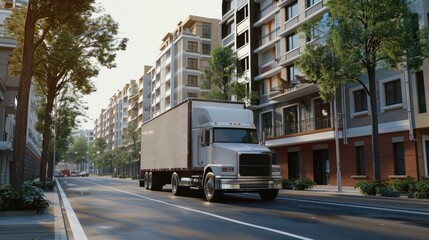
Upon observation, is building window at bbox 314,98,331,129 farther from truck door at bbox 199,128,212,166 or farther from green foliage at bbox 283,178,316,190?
truck door at bbox 199,128,212,166

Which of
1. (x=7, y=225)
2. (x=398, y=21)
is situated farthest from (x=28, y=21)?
(x=398, y=21)

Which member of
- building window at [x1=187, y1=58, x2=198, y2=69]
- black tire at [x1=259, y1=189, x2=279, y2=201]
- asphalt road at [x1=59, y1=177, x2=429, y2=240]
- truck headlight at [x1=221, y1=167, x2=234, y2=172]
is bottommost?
asphalt road at [x1=59, y1=177, x2=429, y2=240]

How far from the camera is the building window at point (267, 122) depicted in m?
38.4

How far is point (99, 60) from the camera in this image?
26.2 meters

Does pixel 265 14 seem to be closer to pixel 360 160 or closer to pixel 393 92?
pixel 393 92

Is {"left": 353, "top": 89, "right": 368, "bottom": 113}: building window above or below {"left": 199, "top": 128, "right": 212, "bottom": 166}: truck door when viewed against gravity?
above

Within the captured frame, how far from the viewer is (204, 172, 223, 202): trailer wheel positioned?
1661 cm

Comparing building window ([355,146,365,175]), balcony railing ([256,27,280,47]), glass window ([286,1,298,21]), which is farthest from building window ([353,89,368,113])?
balcony railing ([256,27,280,47])

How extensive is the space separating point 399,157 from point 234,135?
1260 cm

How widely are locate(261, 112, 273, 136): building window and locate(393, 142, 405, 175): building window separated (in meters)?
13.9

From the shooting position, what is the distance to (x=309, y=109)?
32875mm

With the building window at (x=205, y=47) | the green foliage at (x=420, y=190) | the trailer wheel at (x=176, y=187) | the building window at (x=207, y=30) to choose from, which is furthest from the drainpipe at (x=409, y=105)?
the building window at (x=207, y=30)

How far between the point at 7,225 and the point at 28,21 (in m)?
7.32

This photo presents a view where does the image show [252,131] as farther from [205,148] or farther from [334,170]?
[334,170]
